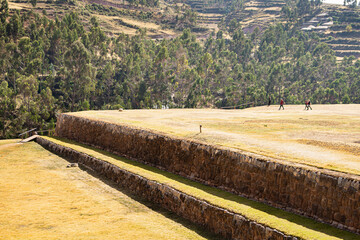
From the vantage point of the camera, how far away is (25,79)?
73.8 m

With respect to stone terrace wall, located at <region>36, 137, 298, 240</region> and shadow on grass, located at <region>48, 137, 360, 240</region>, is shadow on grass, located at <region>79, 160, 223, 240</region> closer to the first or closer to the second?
shadow on grass, located at <region>48, 137, 360, 240</region>

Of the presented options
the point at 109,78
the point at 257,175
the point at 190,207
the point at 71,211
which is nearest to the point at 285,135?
the point at 257,175

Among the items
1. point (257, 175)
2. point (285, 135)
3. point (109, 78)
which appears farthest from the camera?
point (109, 78)

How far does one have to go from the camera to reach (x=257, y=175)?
19.2 m

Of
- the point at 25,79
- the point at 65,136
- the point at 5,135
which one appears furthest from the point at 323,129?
the point at 25,79

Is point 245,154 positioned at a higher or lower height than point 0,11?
lower

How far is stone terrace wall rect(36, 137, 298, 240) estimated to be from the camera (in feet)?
51.7

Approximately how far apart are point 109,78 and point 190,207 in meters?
79.0

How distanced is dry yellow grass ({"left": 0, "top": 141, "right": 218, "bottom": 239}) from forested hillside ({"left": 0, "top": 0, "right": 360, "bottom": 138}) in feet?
137

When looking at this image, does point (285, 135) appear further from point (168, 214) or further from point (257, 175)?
point (168, 214)

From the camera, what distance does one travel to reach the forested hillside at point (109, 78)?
242 ft

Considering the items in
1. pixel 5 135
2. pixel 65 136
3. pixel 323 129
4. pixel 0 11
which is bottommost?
pixel 5 135

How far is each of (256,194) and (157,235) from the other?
5440 millimetres

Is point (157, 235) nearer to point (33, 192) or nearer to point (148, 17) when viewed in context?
point (33, 192)
